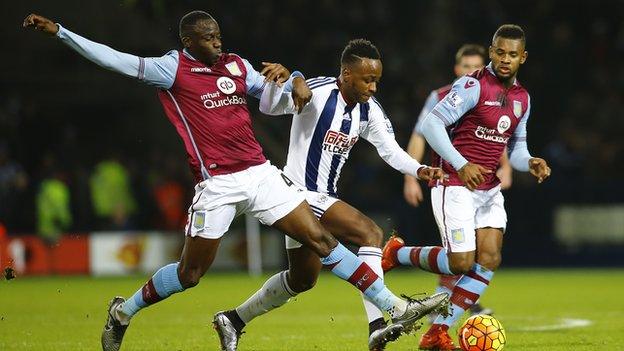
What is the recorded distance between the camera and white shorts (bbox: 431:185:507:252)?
798 cm

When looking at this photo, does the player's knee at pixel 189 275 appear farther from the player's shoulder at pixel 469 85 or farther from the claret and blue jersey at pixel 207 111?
the player's shoulder at pixel 469 85

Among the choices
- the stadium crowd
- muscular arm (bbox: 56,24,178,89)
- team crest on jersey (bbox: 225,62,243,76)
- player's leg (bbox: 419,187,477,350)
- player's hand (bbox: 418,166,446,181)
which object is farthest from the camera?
the stadium crowd

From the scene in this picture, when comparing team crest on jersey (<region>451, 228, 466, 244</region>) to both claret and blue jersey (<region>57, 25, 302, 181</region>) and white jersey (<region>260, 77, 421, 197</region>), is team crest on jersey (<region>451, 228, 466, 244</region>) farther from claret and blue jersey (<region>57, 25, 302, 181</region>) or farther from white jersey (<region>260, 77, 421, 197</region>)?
claret and blue jersey (<region>57, 25, 302, 181</region>)

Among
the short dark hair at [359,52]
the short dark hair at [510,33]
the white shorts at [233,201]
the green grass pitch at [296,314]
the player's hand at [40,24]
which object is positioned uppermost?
the player's hand at [40,24]

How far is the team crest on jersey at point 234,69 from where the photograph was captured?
7094 millimetres

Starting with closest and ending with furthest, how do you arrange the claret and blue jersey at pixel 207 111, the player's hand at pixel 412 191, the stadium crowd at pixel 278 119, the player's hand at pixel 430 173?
the claret and blue jersey at pixel 207 111 < the player's hand at pixel 430 173 < the player's hand at pixel 412 191 < the stadium crowd at pixel 278 119

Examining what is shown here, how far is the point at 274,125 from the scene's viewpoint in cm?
1961

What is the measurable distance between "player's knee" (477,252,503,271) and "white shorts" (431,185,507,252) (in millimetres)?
151

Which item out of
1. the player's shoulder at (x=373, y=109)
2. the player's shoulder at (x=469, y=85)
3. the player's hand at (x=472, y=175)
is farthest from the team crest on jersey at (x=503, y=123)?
the player's shoulder at (x=373, y=109)

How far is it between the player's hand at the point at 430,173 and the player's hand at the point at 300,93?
92cm

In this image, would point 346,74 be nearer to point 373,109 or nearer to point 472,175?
point 373,109

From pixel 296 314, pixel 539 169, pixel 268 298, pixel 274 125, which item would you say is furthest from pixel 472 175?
pixel 274 125

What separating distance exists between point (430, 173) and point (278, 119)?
40.7 ft

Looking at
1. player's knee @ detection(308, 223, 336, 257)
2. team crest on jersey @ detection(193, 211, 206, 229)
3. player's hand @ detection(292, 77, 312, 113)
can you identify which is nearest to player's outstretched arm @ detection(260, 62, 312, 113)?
player's hand @ detection(292, 77, 312, 113)
